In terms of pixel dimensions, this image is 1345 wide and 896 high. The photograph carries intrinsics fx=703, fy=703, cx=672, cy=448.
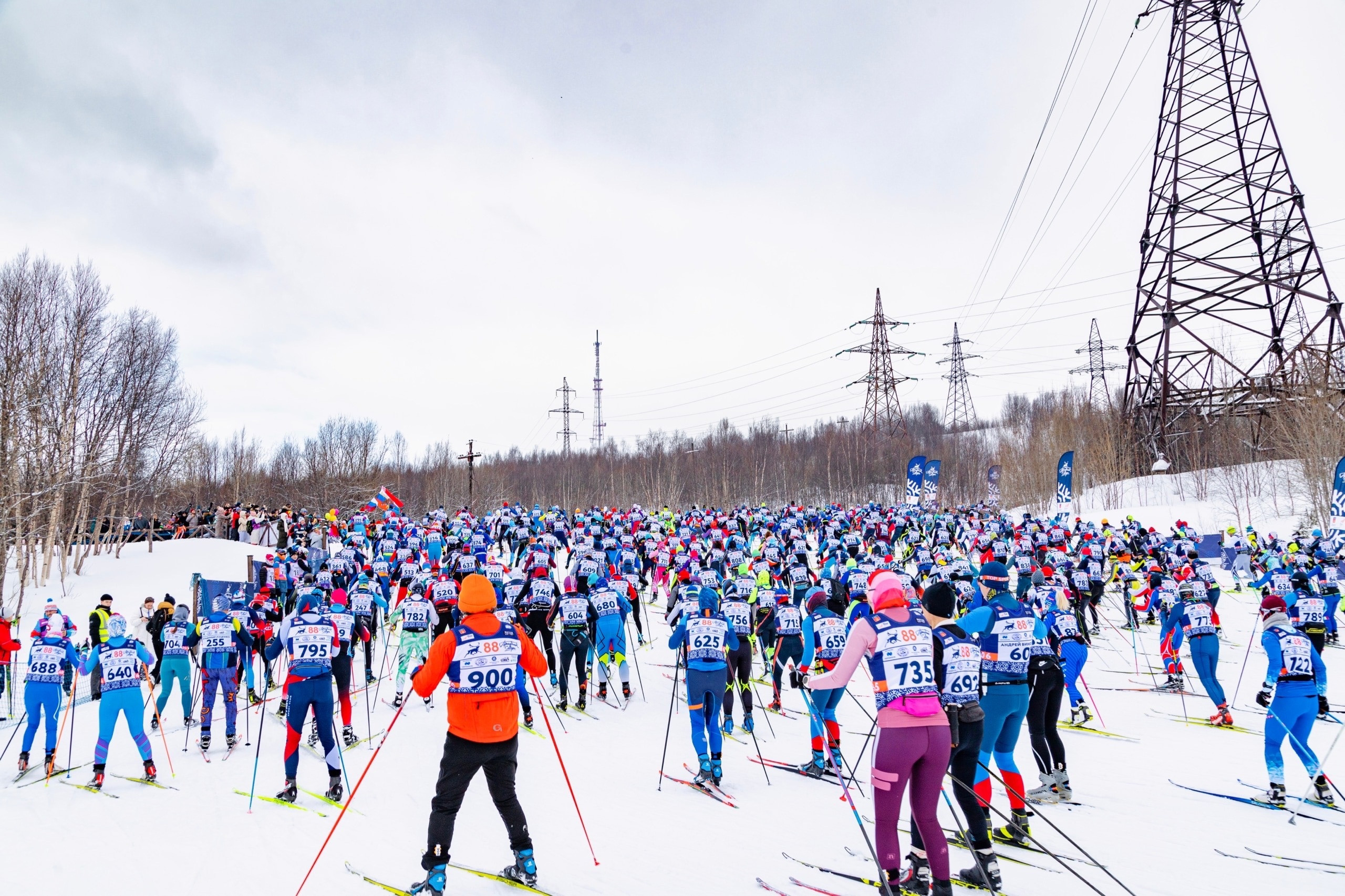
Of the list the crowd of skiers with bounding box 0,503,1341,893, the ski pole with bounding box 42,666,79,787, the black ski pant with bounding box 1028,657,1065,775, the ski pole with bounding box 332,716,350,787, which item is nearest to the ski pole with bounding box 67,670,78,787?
the ski pole with bounding box 42,666,79,787

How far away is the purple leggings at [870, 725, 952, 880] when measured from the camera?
4539 millimetres

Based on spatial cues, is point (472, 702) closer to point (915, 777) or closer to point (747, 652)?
point (915, 777)

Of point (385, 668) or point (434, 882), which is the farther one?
point (385, 668)

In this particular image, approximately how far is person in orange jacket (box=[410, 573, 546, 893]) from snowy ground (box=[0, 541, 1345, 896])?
17.2 inches

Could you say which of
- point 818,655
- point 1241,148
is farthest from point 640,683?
point 1241,148

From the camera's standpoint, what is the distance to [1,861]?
615 centimetres

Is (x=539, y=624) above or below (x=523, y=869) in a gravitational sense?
above

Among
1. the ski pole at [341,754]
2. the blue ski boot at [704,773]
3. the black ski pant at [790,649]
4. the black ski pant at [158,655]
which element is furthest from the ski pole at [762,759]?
the black ski pant at [158,655]

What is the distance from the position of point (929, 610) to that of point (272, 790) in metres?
7.07

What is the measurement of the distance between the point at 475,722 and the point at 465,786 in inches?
17.7

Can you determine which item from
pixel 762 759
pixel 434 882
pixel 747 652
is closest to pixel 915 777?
pixel 434 882

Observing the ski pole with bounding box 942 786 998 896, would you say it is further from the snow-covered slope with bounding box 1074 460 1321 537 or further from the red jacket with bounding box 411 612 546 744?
the snow-covered slope with bounding box 1074 460 1321 537

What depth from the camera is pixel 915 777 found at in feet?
15.1

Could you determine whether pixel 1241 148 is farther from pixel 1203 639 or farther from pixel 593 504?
pixel 593 504
